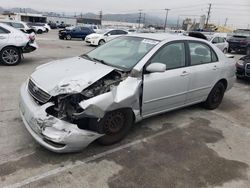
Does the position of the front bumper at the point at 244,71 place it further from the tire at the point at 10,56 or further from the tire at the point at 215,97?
the tire at the point at 10,56

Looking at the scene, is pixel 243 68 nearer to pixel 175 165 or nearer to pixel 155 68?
pixel 155 68

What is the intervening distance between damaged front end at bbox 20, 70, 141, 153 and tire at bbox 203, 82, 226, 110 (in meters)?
2.52

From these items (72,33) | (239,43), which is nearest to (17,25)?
(72,33)

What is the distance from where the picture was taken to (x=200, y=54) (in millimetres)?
5004

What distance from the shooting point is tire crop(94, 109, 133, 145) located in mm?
3480

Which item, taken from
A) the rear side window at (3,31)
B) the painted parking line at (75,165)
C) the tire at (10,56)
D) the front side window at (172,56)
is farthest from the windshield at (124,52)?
the rear side window at (3,31)

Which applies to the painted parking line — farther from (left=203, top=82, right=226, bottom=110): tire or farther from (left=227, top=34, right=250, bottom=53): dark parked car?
(left=227, top=34, right=250, bottom=53): dark parked car

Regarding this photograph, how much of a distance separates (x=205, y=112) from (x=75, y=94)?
127 inches

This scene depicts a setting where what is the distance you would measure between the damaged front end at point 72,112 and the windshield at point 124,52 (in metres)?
0.56

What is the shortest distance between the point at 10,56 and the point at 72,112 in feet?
21.7

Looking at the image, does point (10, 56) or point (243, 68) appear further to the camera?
point (10, 56)

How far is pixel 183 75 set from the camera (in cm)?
447

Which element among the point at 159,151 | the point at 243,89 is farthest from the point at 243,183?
the point at 243,89

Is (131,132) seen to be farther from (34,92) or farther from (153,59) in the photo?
(34,92)
